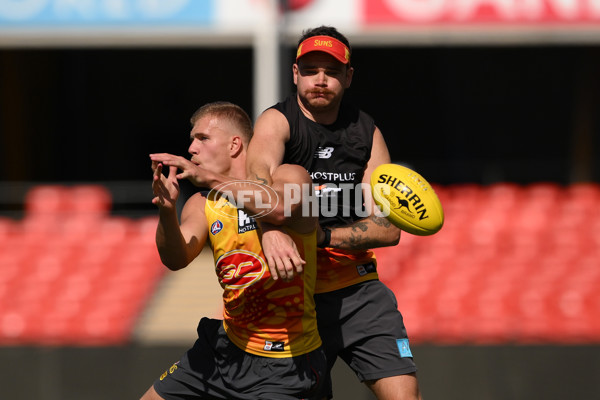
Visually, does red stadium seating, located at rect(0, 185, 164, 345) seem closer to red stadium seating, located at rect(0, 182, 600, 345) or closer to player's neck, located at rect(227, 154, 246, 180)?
red stadium seating, located at rect(0, 182, 600, 345)

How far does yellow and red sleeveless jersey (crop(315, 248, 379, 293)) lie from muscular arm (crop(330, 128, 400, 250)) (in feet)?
0.64

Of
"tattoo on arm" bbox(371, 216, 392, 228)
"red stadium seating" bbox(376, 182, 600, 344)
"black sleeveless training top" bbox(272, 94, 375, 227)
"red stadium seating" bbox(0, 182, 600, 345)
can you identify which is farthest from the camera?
"red stadium seating" bbox(0, 182, 600, 345)

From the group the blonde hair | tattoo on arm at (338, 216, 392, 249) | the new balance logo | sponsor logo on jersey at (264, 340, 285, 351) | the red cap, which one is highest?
the red cap

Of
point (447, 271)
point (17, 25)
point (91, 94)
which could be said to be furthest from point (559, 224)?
point (91, 94)

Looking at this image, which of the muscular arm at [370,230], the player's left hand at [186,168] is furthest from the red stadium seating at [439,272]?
the player's left hand at [186,168]

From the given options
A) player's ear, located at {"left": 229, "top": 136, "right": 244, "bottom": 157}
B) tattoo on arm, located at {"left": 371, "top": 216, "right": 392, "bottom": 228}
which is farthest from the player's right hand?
tattoo on arm, located at {"left": 371, "top": 216, "right": 392, "bottom": 228}

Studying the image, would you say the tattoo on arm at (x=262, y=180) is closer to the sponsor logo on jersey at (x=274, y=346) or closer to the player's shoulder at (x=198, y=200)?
the player's shoulder at (x=198, y=200)

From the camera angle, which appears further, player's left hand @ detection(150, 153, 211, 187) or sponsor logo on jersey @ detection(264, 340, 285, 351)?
sponsor logo on jersey @ detection(264, 340, 285, 351)

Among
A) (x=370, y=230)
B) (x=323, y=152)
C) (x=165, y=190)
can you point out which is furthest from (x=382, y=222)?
(x=165, y=190)

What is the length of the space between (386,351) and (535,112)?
1570cm

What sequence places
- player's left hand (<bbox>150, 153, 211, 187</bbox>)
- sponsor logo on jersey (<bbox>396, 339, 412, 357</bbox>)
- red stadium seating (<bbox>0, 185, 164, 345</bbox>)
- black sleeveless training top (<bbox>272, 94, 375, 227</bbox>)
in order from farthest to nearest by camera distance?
1. red stadium seating (<bbox>0, 185, 164, 345</bbox>)
2. sponsor logo on jersey (<bbox>396, 339, 412, 357</bbox>)
3. black sleeveless training top (<bbox>272, 94, 375, 227</bbox>)
4. player's left hand (<bbox>150, 153, 211, 187</bbox>)

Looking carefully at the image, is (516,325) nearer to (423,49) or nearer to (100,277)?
(100,277)

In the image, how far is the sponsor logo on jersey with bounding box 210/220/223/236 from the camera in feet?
12.4

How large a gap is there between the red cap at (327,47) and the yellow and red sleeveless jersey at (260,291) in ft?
2.63
